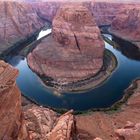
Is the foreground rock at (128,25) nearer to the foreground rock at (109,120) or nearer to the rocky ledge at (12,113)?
the foreground rock at (109,120)

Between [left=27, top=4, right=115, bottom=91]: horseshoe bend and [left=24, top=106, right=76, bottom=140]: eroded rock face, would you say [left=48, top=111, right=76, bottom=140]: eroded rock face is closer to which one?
[left=24, top=106, right=76, bottom=140]: eroded rock face

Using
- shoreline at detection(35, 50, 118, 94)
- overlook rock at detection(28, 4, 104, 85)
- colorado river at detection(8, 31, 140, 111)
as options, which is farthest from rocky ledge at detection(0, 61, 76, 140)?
overlook rock at detection(28, 4, 104, 85)

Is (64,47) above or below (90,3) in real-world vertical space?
above

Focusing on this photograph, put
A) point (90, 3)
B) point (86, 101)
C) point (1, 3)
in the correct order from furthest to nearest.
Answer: point (90, 3) → point (1, 3) → point (86, 101)

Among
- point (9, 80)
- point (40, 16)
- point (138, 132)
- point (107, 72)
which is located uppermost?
point (9, 80)

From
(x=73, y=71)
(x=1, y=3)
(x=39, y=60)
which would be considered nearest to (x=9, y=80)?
(x=73, y=71)

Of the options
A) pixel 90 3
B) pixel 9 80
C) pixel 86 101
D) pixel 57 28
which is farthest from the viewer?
pixel 90 3

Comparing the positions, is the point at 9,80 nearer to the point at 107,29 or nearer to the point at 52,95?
the point at 52,95
